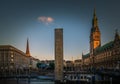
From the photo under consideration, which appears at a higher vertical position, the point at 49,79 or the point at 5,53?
the point at 5,53

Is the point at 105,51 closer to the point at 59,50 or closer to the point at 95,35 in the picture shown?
the point at 95,35

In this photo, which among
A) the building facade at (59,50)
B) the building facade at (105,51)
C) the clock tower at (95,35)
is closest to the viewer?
the building facade at (59,50)

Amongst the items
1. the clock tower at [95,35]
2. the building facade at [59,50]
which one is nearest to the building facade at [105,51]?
the clock tower at [95,35]

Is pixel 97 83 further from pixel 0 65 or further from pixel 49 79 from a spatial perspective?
pixel 0 65

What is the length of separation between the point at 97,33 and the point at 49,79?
68023mm

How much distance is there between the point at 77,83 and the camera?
9825cm

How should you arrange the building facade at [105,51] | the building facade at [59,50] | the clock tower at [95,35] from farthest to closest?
the clock tower at [95,35], the building facade at [105,51], the building facade at [59,50]

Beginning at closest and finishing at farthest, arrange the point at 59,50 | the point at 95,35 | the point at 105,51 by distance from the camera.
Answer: the point at 59,50, the point at 105,51, the point at 95,35

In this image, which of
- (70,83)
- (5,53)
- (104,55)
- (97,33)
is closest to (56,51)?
(70,83)

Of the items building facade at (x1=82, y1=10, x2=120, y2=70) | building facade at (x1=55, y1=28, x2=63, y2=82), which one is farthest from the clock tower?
building facade at (x1=55, y1=28, x2=63, y2=82)

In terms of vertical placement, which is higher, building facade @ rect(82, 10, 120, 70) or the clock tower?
the clock tower

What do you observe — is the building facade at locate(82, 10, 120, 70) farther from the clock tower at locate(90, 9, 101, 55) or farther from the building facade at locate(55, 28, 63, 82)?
the building facade at locate(55, 28, 63, 82)

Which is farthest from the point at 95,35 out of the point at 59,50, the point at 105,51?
the point at 59,50

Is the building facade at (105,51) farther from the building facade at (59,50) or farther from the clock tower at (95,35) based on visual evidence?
the building facade at (59,50)
